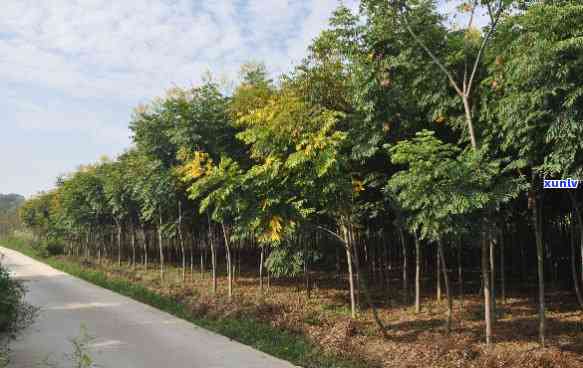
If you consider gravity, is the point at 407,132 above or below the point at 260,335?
above

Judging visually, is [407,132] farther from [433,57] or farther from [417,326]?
[417,326]

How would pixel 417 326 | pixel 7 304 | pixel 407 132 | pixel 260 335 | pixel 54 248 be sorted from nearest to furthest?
pixel 7 304 → pixel 260 335 → pixel 417 326 → pixel 407 132 → pixel 54 248

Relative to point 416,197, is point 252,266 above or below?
below

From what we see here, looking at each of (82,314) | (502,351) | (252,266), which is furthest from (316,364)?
(252,266)

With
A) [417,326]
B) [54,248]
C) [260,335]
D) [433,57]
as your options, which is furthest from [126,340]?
[54,248]

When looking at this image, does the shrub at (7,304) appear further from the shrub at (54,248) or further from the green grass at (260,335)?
the shrub at (54,248)

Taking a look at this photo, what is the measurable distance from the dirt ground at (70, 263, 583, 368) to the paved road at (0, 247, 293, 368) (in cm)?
136

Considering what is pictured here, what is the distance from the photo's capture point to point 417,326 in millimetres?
10344

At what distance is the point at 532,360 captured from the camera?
7.32 metres

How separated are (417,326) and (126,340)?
19.8 feet

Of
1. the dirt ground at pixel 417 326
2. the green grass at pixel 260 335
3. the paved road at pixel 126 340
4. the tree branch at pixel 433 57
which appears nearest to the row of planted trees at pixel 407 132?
the tree branch at pixel 433 57

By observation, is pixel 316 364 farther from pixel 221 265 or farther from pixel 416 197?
pixel 221 265

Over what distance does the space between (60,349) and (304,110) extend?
6247mm

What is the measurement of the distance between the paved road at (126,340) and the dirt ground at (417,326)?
136cm
